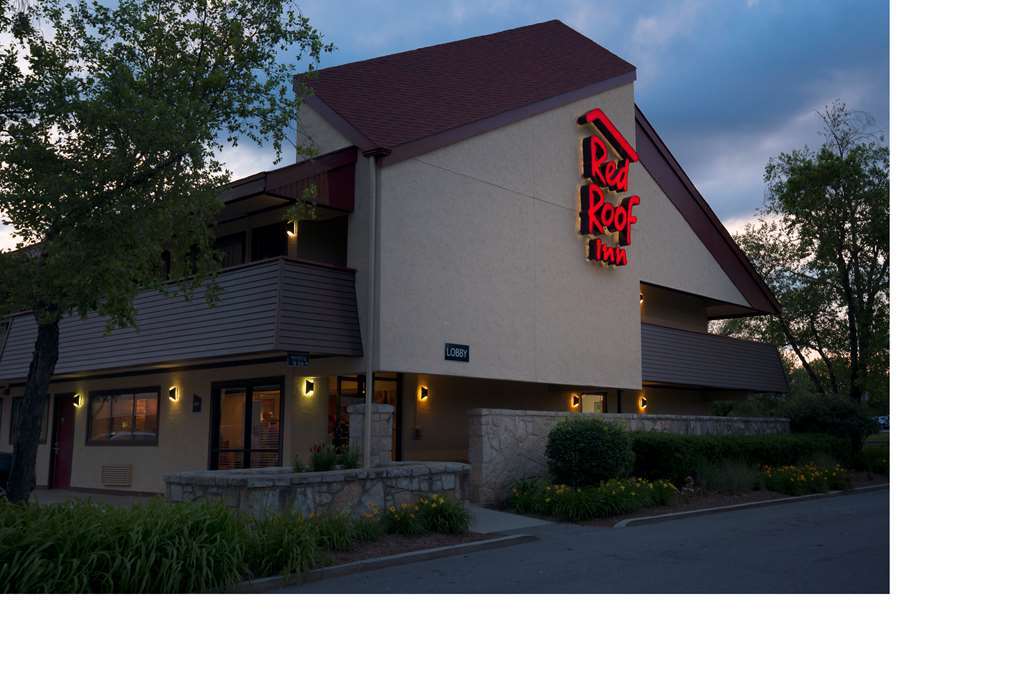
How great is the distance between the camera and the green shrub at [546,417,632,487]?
15.4m

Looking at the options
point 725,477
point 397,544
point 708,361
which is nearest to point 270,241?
point 397,544

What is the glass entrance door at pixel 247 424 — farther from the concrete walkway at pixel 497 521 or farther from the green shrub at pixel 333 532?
the green shrub at pixel 333 532

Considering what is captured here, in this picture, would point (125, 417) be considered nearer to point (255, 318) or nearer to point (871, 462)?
point (255, 318)

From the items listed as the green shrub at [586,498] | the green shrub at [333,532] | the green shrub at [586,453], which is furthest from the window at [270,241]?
the green shrub at [333,532]

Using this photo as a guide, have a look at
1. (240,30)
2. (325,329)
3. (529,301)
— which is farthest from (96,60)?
(529,301)

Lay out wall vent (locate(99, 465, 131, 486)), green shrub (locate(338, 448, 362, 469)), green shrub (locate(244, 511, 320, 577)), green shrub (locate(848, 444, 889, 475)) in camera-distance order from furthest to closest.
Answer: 1. green shrub (locate(848, 444, 889, 475))
2. wall vent (locate(99, 465, 131, 486))
3. green shrub (locate(338, 448, 362, 469))
4. green shrub (locate(244, 511, 320, 577))

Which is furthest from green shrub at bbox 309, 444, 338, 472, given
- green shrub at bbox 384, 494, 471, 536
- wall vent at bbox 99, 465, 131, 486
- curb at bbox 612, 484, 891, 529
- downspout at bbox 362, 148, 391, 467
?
wall vent at bbox 99, 465, 131, 486

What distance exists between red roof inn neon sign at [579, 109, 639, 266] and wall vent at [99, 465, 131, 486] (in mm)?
11846

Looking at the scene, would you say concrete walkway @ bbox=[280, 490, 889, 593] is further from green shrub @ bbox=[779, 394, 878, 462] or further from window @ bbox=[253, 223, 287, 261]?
green shrub @ bbox=[779, 394, 878, 462]

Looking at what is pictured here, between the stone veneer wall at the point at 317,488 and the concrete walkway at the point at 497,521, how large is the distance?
0.63 meters

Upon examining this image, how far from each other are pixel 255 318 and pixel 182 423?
5311 mm
